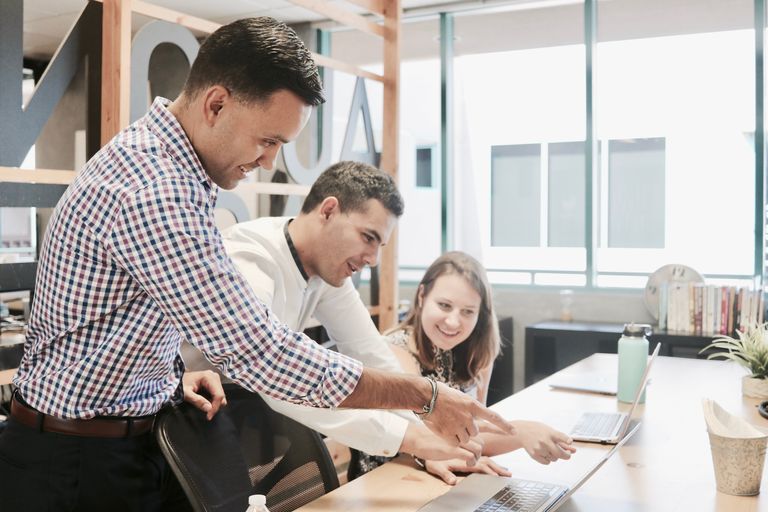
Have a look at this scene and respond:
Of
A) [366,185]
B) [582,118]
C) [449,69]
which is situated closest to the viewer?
[366,185]

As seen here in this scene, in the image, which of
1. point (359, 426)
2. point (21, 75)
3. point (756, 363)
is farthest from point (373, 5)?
point (359, 426)

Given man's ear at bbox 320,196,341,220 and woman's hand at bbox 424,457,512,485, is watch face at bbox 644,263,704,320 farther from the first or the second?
woman's hand at bbox 424,457,512,485

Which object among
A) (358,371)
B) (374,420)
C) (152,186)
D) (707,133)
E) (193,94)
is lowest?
(374,420)

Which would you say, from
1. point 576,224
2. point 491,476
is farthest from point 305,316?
point 576,224

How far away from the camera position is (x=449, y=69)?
18.4 ft

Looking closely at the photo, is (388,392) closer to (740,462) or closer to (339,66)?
(740,462)

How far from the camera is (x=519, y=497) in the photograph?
144 cm

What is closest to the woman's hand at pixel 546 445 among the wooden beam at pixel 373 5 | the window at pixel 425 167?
the wooden beam at pixel 373 5

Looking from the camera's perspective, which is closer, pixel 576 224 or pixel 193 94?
pixel 193 94

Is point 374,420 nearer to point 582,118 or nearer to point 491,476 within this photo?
point 491,476

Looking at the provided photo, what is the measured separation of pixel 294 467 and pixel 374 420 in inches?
7.5

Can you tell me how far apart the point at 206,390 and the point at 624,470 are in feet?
2.92

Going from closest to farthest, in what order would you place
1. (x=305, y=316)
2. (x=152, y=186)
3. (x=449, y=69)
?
(x=152, y=186), (x=305, y=316), (x=449, y=69)

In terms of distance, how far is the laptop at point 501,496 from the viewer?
1.38m
